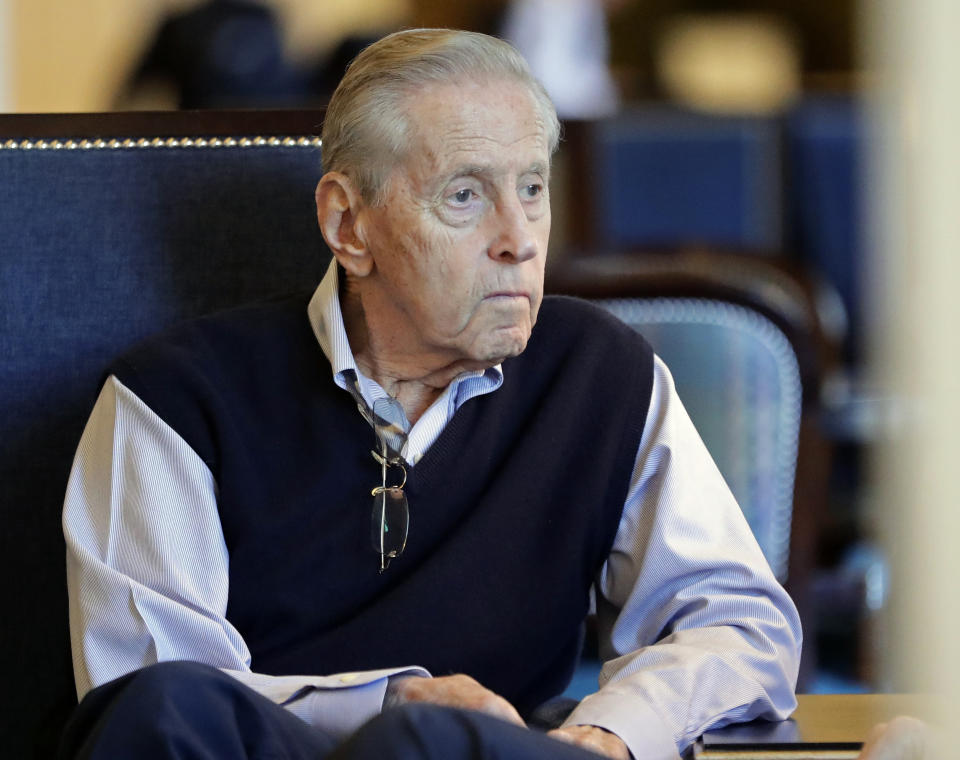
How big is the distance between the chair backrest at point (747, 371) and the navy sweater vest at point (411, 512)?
0.91m

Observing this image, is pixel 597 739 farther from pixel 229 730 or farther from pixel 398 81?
pixel 398 81

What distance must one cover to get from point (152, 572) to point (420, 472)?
12.1 inches

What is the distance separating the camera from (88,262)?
1.80m

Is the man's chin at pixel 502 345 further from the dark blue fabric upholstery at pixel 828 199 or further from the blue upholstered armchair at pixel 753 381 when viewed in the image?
the dark blue fabric upholstery at pixel 828 199

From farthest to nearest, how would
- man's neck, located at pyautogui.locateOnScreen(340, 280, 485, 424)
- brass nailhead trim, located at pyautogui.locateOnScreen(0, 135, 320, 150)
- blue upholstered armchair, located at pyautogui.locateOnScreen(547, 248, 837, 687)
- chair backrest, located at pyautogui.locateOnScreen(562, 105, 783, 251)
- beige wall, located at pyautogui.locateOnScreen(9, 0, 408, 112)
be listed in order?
beige wall, located at pyautogui.locateOnScreen(9, 0, 408, 112)
chair backrest, located at pyautogui.locateOnScreen(562, 105, 783, 251)
blue upholstered armchair, located at pyautogui.locateOnScreen(547, 248, 837, 687)
brass nailhead trim, located at pyautogui.locateOnScreen(0, 135, 320, 150)
man's neck, located at pyautogui.locateOnScreen(340, 280, 485, 424)

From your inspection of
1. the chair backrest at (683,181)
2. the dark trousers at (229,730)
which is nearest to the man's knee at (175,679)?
the dark trousers at (229,730)

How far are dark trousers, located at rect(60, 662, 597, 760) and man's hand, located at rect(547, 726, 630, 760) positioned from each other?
22 cm

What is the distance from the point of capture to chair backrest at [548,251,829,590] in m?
2.52

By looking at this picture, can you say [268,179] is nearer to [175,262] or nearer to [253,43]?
[175,262]

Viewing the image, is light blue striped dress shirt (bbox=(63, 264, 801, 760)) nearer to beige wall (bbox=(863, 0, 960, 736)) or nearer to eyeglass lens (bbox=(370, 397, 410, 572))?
eyeglass lens (bbox=(370, 397, 410, 572))

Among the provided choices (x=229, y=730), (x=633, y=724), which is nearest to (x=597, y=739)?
(x=633, y=724)

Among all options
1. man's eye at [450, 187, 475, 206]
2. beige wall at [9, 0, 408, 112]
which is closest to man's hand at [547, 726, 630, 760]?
man's eye at [450, 187, 475, 206]

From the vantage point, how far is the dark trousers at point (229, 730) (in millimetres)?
1110

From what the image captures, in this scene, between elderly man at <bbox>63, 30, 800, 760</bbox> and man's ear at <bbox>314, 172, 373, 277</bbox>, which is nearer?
elderly man at <bbox>63, 30, 800, 760</bbox>
